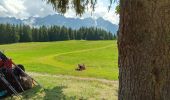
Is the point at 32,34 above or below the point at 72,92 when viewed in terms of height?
below

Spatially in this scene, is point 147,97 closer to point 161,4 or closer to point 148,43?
point 148,43

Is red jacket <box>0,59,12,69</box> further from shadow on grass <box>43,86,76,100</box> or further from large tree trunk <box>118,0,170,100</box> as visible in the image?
large tree trunk <box>118,0,170,100</box>

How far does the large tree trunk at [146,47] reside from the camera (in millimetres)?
3746

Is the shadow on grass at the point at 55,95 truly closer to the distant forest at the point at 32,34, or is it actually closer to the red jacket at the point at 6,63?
the red jacket at the point at 6,63

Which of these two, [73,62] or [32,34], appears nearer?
[73,62]

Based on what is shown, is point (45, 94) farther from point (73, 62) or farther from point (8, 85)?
point (73, 62)

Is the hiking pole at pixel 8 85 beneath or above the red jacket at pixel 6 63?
beneath

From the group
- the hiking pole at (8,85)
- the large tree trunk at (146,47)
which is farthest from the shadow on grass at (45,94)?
the large tree trunk at (146,47)

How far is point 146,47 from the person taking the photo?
3789 mm

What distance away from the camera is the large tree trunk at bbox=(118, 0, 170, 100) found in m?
3.75

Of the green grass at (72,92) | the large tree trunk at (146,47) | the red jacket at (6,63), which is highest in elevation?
the large tree trunk at (146,47)

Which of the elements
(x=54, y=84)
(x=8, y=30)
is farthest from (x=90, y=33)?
(x=54, y=84)

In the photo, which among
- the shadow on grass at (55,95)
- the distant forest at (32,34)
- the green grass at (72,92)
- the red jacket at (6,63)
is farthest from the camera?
the distant forest at (32,34)

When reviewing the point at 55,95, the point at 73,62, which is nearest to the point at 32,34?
the point at 73,62
